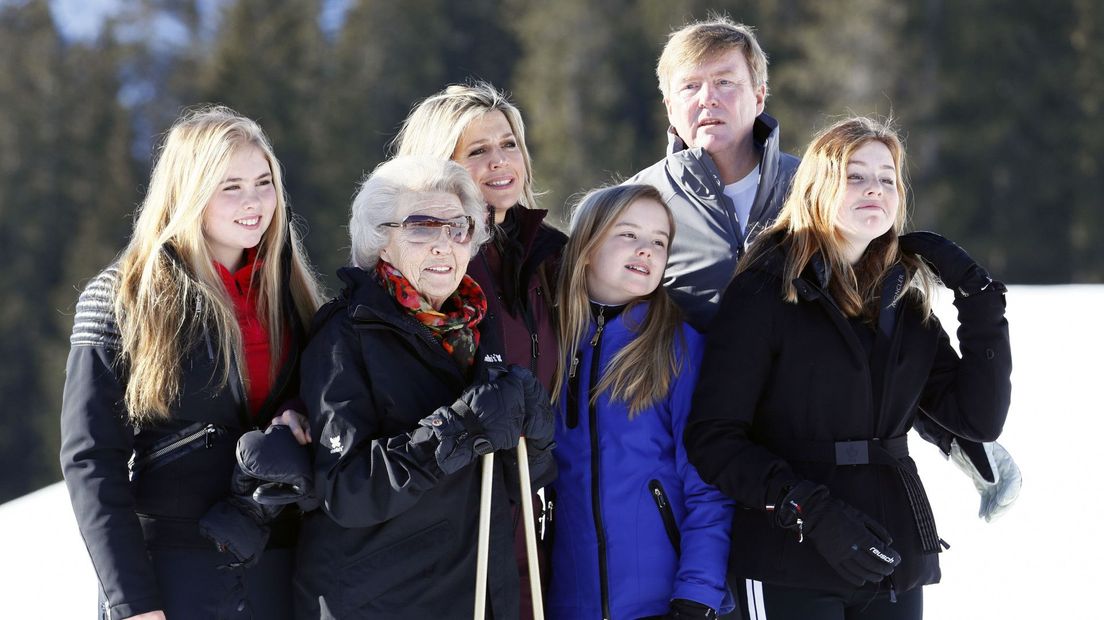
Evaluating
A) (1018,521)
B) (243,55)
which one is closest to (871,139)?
(1018,521)

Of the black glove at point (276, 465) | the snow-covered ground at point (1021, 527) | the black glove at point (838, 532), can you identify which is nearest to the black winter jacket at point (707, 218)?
the black glove at point (838, 532)

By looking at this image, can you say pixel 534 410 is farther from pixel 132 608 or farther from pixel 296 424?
pixel 132 608

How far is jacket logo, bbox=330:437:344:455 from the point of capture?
2.79 m

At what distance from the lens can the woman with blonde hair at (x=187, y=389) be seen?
112 inches

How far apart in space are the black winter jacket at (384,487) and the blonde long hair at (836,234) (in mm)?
880

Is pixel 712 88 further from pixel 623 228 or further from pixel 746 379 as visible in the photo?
pixel 746 379

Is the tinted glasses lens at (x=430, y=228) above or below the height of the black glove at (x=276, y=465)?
above

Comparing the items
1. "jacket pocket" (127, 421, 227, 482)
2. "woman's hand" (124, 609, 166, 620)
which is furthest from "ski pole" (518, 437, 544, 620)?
"woman's hand" (124, 609, 166, 620)

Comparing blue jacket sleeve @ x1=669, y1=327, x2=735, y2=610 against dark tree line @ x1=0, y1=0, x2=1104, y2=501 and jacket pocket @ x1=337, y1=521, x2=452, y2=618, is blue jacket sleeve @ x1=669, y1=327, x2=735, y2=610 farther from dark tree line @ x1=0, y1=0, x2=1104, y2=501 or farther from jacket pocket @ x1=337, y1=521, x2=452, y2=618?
dark tree line @ x1=0, y1=0, x2=1104, y2=501

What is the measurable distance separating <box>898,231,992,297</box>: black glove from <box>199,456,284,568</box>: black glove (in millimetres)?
1790

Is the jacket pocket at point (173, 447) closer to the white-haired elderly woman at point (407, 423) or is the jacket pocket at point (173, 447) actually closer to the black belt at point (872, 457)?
the white-haired elderly woman at point (407, 423)

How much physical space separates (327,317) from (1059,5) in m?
28.6

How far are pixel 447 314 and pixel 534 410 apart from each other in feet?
1.07

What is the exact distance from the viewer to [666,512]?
3.18 m
